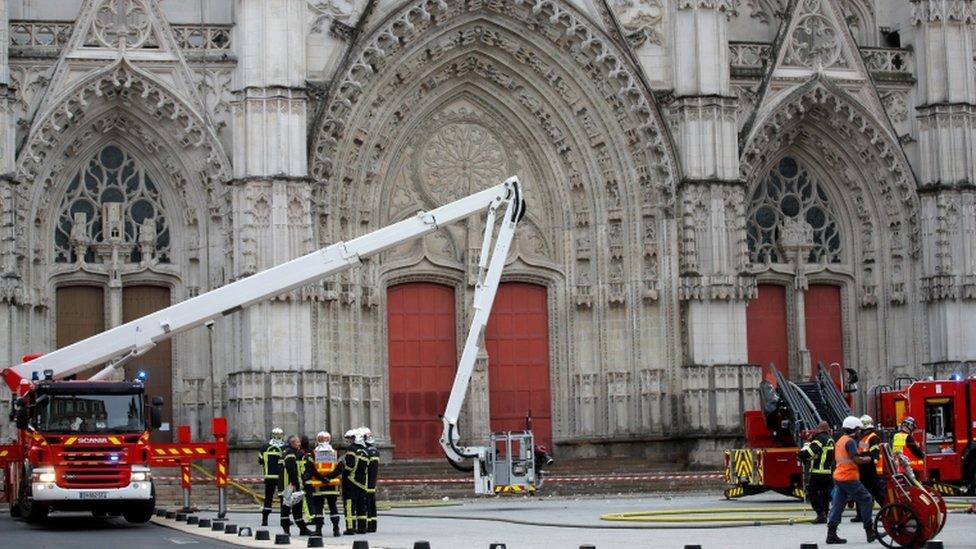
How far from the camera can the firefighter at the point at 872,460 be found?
2242 cm

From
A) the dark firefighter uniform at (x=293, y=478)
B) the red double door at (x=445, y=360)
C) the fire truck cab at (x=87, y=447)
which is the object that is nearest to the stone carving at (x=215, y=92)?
the red double door at (x=445, y=360)

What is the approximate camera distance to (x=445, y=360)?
133 feet

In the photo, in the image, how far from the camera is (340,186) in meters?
39.0

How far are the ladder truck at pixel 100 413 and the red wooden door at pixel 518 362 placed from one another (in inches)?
443

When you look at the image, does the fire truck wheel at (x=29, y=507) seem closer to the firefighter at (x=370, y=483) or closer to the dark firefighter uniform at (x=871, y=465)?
the firefighter at (x=370, y=483)

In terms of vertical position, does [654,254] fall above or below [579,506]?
above

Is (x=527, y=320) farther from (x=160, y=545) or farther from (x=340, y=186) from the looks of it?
(x=160, y=545)

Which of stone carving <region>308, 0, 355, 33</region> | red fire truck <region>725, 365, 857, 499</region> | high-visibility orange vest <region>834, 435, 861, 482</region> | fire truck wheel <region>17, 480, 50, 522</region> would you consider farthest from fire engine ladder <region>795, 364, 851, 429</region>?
fire truck wheel <region>17, 480, 50, 522</region>

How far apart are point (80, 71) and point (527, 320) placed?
11037 mm

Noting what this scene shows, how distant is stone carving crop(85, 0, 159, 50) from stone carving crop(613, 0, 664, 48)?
32.7ft

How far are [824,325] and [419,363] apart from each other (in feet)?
31.4

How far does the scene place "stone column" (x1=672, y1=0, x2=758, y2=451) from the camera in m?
39.2

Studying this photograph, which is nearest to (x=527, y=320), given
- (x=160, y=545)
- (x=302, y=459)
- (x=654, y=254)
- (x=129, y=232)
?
(x=654, y=254)

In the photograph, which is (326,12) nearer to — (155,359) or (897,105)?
(155,359)
